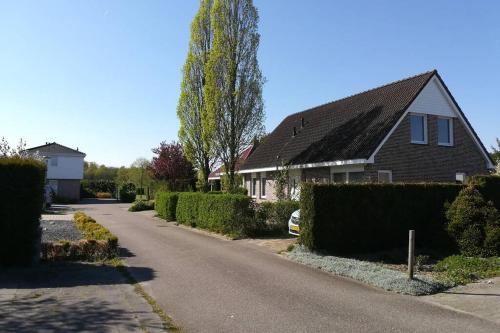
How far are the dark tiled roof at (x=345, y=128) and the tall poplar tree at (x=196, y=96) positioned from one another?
312cm

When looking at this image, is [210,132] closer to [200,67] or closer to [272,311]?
[200,67]

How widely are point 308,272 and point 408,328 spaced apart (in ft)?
13.9

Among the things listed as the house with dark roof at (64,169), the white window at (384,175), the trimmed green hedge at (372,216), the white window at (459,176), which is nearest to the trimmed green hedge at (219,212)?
the trimmed green hedge at (372,216)

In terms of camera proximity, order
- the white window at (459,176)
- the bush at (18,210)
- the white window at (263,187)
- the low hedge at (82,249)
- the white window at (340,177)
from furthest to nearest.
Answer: the white window at (263,187) < the white window at (459,176) < the white window at (340,177) < the low hedge at (82,249) < the bush at (18,210)

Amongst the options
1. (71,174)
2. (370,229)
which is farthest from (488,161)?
(71,174)

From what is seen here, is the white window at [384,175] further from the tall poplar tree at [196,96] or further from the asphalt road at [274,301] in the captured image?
the tall poplar tree at [196,96]

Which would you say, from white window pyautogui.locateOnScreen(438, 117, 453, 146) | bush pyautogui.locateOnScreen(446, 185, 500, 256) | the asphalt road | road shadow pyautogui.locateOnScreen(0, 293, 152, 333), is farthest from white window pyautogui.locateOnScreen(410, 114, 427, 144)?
road shadow pyautogui.locateOnScreen(0, 293, 152, 333)

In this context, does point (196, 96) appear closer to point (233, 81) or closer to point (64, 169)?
point (233, 81)

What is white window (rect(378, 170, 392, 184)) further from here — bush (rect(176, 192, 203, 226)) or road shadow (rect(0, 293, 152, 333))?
road shadow (rect(0, 293, 152, 333))

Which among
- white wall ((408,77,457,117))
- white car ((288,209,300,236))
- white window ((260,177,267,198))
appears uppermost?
white wall ((408,77,457,117))

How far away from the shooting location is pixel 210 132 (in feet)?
82.2

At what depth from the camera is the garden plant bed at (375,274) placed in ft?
29.3

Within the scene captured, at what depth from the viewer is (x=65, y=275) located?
33.0 feet

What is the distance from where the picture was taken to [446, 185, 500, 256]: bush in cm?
1217
